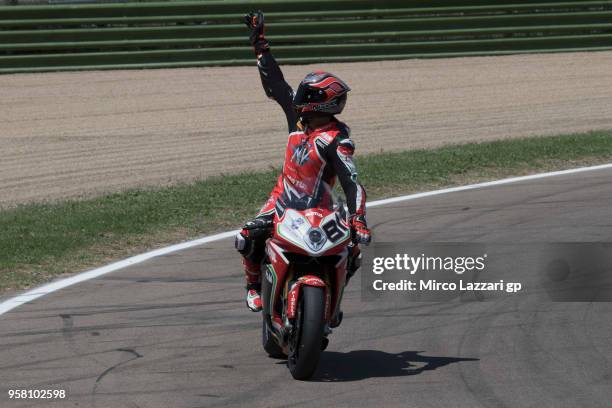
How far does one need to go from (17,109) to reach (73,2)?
5.39 metres

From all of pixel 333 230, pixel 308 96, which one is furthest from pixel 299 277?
pixel 308 96

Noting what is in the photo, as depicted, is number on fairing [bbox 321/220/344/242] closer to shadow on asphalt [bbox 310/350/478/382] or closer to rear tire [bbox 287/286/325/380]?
rear tire [bbox 287/286/325/380]

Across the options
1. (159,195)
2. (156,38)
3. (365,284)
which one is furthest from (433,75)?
(365,284)

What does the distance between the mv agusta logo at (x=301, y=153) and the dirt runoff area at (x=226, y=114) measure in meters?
7.59

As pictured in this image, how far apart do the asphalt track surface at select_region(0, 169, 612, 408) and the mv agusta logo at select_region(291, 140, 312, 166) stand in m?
1.29

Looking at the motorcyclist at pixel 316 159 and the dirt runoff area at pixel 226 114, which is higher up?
the motorcyclist at pixel 316 159

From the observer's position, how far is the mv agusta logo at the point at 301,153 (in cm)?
679

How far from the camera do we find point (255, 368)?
6.95 m

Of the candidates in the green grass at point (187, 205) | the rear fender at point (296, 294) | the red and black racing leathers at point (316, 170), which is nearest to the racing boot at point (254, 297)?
the red and black racing leathers at point (316, 170)

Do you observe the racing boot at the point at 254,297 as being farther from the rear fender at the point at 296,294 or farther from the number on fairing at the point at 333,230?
the number on fairing at the point at 333,230

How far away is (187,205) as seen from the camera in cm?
1223

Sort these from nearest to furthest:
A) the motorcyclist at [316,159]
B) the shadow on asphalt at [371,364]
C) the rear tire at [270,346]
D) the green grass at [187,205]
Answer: the motorcyclist at [316,159] → the shadow on asphalt at [371,364] → the rear tire at [270,346] → the green grass at [187,205]

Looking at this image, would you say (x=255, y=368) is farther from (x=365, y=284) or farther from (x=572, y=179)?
(x=572, y=179)

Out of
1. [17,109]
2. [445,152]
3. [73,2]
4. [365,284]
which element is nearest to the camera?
[365,284]
